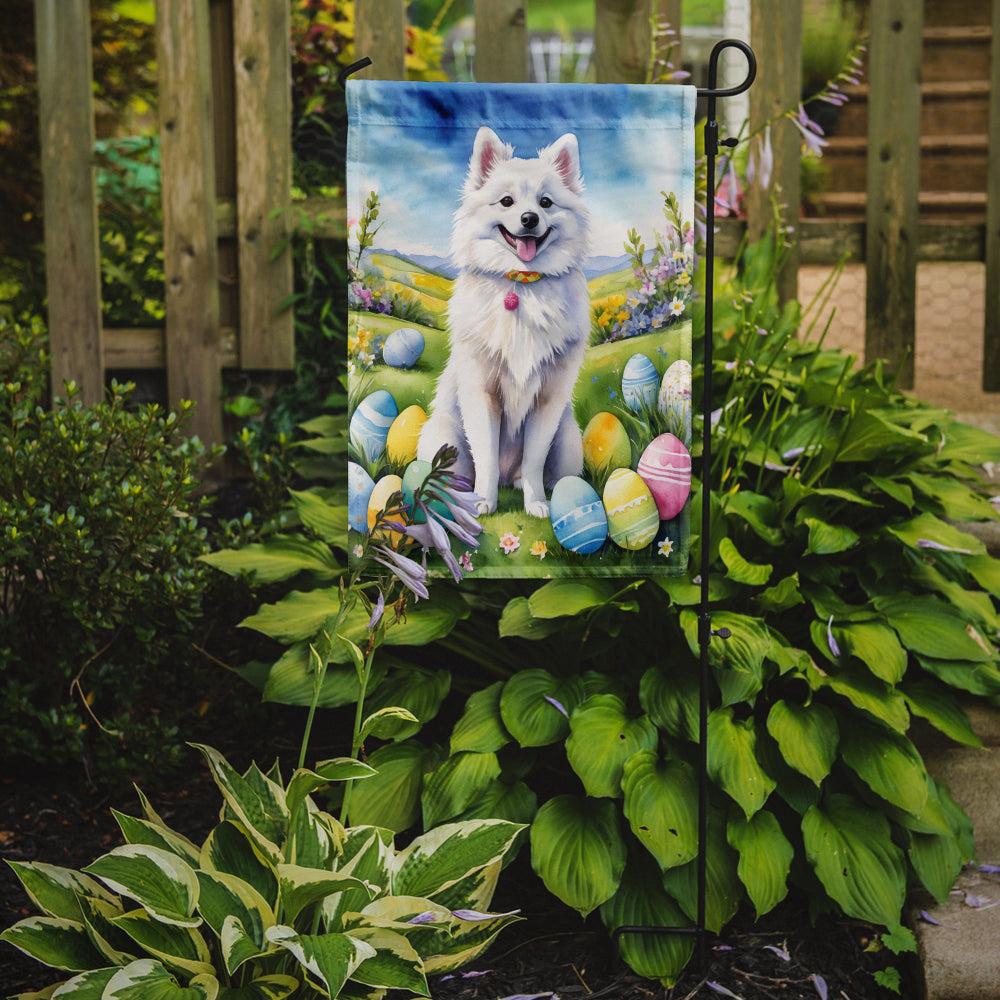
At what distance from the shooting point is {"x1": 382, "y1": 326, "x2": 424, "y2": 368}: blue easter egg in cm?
178

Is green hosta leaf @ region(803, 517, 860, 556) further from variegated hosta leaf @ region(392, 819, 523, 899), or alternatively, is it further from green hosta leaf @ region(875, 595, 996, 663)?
variegated hosta leaf @ region(392, 819, 523, 899)

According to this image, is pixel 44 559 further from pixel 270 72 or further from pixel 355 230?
pixel 270 72

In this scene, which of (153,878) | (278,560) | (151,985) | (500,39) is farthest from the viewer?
(500,39)

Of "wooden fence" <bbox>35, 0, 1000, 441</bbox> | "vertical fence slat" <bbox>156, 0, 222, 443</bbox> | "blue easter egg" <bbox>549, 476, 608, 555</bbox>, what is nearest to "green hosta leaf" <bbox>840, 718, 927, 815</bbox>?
"blue easter egg" <bbox>549, 476, 608, 555</bbox>

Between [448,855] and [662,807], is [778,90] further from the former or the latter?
[448,855]

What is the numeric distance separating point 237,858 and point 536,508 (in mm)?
784

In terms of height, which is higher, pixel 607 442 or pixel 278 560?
pixel 607 442

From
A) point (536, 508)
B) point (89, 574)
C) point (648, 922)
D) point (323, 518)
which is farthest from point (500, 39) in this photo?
point (648, 922)

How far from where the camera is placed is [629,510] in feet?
6.00

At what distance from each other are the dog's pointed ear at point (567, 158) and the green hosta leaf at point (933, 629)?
1097 mm

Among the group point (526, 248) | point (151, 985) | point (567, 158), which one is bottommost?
point (151, 985)

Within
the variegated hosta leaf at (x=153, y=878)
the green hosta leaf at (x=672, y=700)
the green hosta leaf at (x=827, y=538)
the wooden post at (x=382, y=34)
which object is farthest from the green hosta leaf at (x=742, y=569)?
the wooden post at (x=382, y=34)

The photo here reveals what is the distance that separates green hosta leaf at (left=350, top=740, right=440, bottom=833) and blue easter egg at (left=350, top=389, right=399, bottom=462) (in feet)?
2.13

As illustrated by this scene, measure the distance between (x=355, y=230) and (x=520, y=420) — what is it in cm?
44
